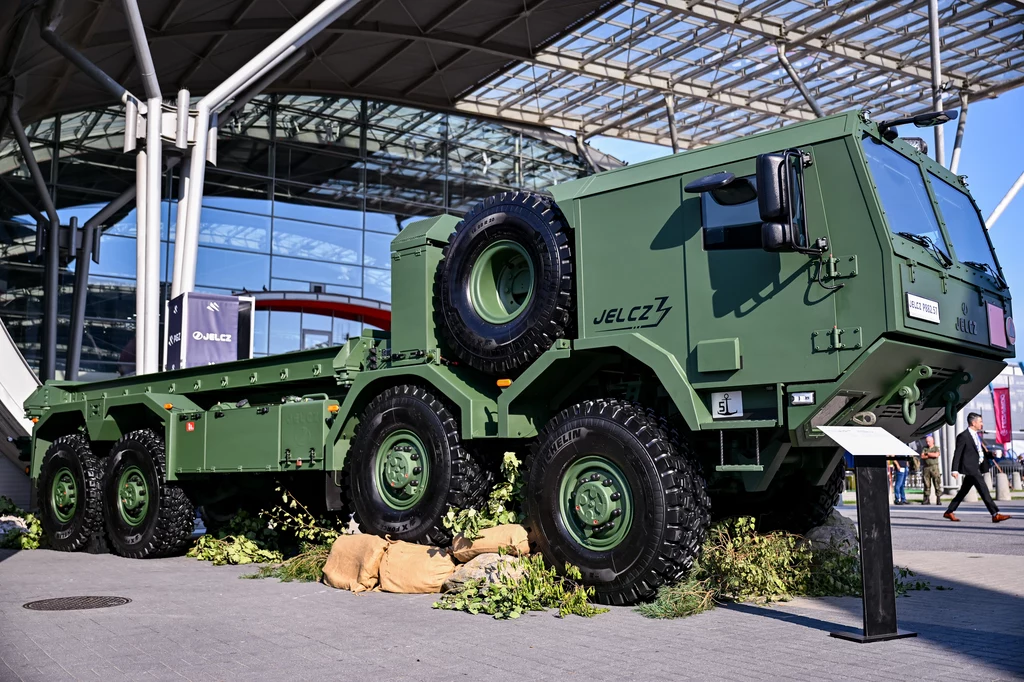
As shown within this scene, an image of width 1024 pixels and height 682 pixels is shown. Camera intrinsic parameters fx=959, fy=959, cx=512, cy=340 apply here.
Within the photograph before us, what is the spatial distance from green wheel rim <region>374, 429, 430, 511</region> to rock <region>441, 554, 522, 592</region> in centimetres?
97

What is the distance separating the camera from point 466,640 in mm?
5621

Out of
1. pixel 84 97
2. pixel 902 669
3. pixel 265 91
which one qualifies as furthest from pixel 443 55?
pixel 902 669

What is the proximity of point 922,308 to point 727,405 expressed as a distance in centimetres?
133

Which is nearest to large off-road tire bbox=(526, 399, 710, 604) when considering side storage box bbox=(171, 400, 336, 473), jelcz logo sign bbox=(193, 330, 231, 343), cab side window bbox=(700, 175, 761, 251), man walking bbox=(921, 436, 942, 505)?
cab side window bbox=(700, 175, 761, 251)

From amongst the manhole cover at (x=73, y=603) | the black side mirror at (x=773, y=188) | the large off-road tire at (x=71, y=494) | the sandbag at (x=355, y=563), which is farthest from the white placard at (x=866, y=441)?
the large off-road tire at (x=71, y=494)

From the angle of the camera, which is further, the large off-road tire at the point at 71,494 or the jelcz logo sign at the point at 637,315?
the large off-road tire at the point at 71,494

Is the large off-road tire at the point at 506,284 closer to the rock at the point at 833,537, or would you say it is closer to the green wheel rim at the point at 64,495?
the rock at the point at 833,537

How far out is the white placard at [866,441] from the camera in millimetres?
5496

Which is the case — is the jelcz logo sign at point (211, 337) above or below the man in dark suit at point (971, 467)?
above

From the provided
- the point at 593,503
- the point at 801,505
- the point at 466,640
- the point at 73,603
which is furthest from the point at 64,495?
the point at 801,505

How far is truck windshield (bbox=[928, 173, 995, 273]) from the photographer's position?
6.77 m

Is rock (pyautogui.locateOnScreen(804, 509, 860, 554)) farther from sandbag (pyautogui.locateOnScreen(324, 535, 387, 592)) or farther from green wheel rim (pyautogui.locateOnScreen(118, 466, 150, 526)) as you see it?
green wheel rim (pyautogui.locateOnScreen(118, 466, 150, 526))

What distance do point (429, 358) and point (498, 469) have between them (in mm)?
1103

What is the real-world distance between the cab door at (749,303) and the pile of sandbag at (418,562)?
6.26 feet
